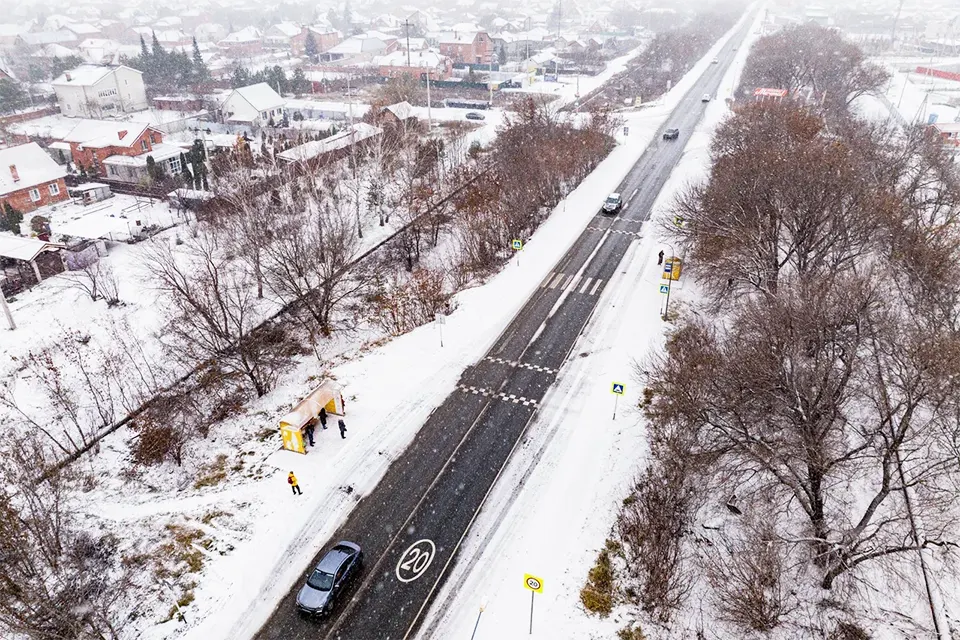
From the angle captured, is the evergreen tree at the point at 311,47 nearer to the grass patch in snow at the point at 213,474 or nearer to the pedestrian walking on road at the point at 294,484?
the grass patch in snow at the point at 213,474

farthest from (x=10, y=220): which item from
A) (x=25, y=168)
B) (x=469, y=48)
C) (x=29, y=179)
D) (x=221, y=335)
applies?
(x=469, y=48)

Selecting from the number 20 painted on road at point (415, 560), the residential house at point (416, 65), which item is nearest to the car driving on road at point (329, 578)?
the number 20 painted on road at point (415, 560)

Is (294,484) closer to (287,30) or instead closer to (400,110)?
(400,110)

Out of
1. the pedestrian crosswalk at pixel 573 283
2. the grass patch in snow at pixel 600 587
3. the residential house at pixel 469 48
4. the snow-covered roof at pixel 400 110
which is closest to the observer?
the grass patch in snow at pixel 600 587

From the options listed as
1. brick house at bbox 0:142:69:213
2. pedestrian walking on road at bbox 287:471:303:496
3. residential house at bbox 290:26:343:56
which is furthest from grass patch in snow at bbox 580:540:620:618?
residential house at bbox 290:26:343:56

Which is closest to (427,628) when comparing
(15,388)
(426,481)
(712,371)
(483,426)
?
(426,481)

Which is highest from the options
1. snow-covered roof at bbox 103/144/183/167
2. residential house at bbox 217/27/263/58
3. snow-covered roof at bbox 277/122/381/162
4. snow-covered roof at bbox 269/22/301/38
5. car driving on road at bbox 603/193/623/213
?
snow-covered roof at bbox 269/22/301/38

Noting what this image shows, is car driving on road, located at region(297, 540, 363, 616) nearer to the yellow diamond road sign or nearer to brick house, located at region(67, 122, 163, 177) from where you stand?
the yellow diamond road sign
